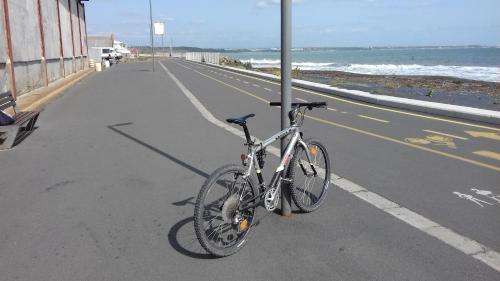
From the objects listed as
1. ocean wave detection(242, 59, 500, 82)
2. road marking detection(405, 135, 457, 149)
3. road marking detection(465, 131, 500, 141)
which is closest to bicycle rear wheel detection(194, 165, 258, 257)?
road marking detection(405, 135, 457, 149)

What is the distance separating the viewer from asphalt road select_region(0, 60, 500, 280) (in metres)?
3.70

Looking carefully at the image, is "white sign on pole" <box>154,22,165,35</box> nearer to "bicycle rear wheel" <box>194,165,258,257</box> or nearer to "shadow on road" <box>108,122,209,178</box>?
"shadow on road" <box>108,122,209,178</box>

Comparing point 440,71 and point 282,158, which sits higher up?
point 282,158

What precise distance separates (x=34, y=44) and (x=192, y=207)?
1861 centimetres

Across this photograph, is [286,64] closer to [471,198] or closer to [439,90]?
[471,198]

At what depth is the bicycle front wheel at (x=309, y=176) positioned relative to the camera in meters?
4.61

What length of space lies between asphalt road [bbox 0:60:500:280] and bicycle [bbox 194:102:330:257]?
0.18m

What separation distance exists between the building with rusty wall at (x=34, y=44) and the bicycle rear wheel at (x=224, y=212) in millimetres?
12685

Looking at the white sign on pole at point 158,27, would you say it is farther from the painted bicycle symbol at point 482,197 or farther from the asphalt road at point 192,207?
the painted bicycle symbol at point 482,197

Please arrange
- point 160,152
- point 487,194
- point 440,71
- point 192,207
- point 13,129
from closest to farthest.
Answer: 1. point 192,207
2. point 487,194
3. point 160,152
4. point 13,129
5. point 440,71

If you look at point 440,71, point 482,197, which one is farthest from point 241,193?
point 440,71

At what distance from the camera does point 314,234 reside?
4.34m

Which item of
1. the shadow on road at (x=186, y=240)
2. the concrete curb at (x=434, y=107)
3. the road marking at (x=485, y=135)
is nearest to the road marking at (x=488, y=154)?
the road marking at (x=485, y=135)

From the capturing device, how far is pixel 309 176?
5137 millimetres
